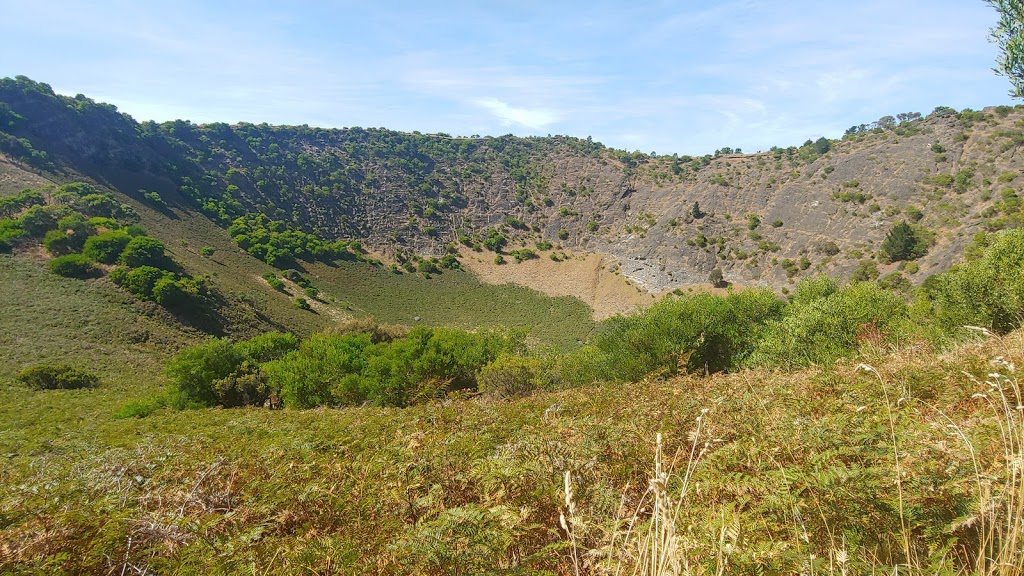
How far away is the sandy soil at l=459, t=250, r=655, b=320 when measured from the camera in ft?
232

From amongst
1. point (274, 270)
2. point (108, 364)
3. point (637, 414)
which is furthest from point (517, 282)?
point (637, 414)

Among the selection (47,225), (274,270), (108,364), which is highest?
(47,225)

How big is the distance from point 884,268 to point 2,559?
68.3 meters

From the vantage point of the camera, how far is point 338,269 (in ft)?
249

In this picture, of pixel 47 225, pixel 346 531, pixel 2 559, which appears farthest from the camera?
pixel 47 225

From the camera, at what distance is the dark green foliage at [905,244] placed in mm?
50344

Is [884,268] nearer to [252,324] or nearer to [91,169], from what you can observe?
[252,324]

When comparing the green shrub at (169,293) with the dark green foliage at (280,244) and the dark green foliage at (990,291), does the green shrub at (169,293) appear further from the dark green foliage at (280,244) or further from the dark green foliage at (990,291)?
the dark green foliage at (990,291)

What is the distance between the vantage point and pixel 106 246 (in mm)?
46875

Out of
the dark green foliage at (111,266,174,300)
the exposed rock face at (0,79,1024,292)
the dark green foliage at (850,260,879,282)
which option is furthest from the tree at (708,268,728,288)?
the dark green foliage at (111,266,174,300)

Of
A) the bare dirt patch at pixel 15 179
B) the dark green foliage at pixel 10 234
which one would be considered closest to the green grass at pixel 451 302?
the dark green foliage at pixel 10 234

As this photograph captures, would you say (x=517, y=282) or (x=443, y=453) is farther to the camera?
(x=517, y=282)

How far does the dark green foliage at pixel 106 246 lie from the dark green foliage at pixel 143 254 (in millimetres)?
646

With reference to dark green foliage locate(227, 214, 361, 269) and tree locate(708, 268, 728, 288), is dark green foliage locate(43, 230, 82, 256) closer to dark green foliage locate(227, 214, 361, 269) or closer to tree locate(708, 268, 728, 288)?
dark green foliage locate(227, 214, 361, 269)
